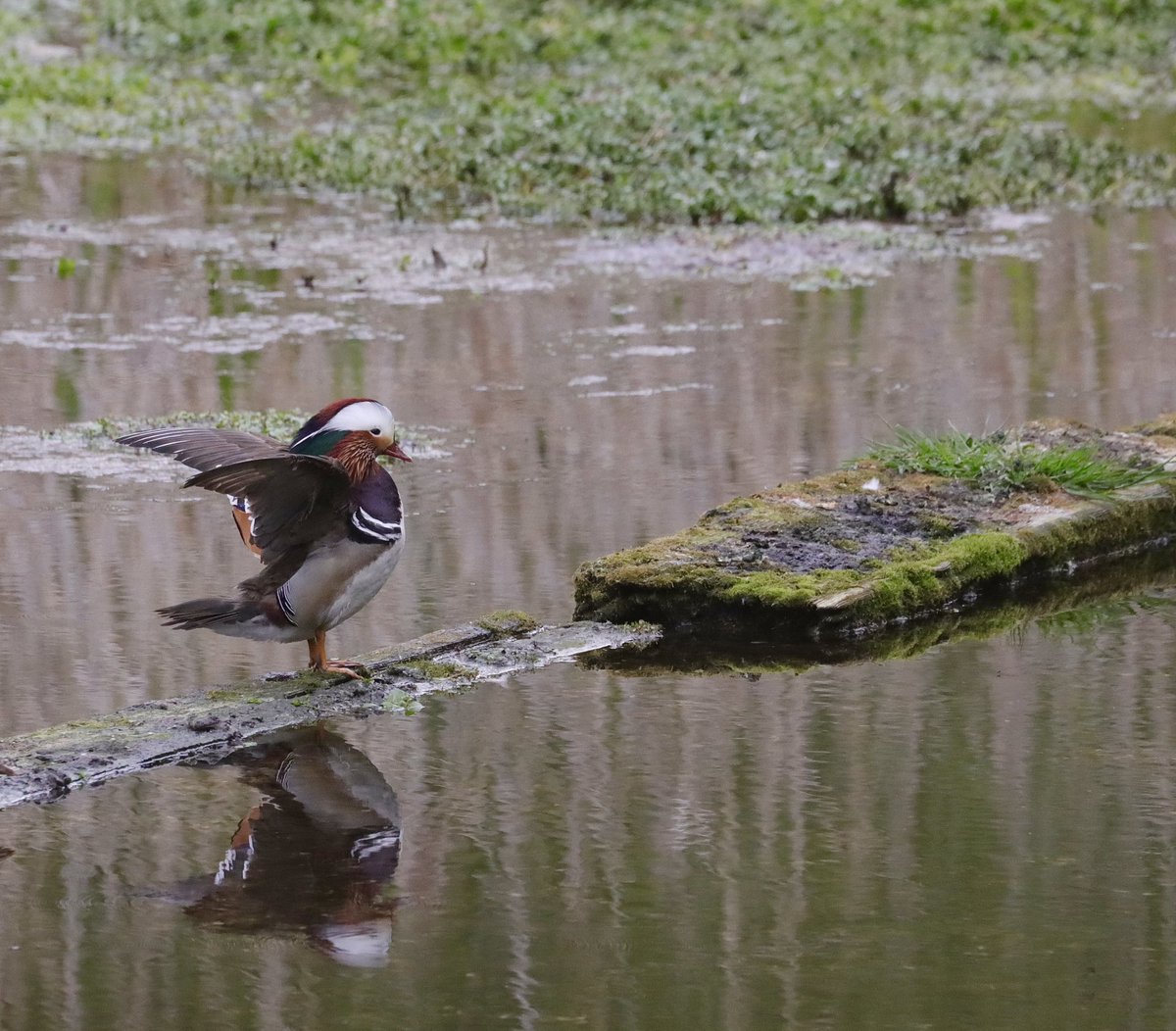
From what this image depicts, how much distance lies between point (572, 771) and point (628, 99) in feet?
44.4

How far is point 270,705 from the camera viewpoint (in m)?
5.86

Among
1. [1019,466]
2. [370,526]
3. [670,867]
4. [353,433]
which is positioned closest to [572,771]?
[670,867]

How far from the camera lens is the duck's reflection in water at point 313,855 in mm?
4586

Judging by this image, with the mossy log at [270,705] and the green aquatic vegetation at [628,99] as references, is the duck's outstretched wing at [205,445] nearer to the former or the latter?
the mossy log at [270,705]

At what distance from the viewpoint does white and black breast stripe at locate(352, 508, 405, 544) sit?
579 cm

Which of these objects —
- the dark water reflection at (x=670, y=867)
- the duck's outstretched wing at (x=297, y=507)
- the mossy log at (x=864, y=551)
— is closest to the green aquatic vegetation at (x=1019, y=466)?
the mossy log at (x=864, y=551)

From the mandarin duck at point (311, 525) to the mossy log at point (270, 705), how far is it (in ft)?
0.62

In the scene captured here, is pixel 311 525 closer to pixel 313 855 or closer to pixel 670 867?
pixel 313 855

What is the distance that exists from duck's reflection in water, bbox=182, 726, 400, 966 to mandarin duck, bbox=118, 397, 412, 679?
1.10 feet

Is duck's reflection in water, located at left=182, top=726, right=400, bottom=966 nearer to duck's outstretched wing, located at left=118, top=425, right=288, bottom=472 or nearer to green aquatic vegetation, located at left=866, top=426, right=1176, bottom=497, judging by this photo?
duck's outstretched wing, located at left=118, top=425, right=288, bottom=472

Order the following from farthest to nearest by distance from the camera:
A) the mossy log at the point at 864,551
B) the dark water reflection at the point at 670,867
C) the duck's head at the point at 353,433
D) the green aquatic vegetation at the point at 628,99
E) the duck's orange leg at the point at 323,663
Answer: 1. the green aquatic vegetation at the point at 628,99
2. the mossy log at the point at 864,551
3. the duck's orange leg at the point at 323,663
4. the duck's head at the point at 353,433
5. the dark water reflection at the point at 670,867

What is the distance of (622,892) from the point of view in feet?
15.5

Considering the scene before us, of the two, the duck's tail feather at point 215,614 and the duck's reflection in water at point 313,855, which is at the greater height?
the duck's tail feather at point 215,614

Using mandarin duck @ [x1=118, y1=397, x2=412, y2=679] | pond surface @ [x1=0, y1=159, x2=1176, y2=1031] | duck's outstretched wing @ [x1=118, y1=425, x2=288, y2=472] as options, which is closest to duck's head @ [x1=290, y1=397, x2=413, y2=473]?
mandarin duck @ [x1=118, y1=397, x2=412, y2=679]
